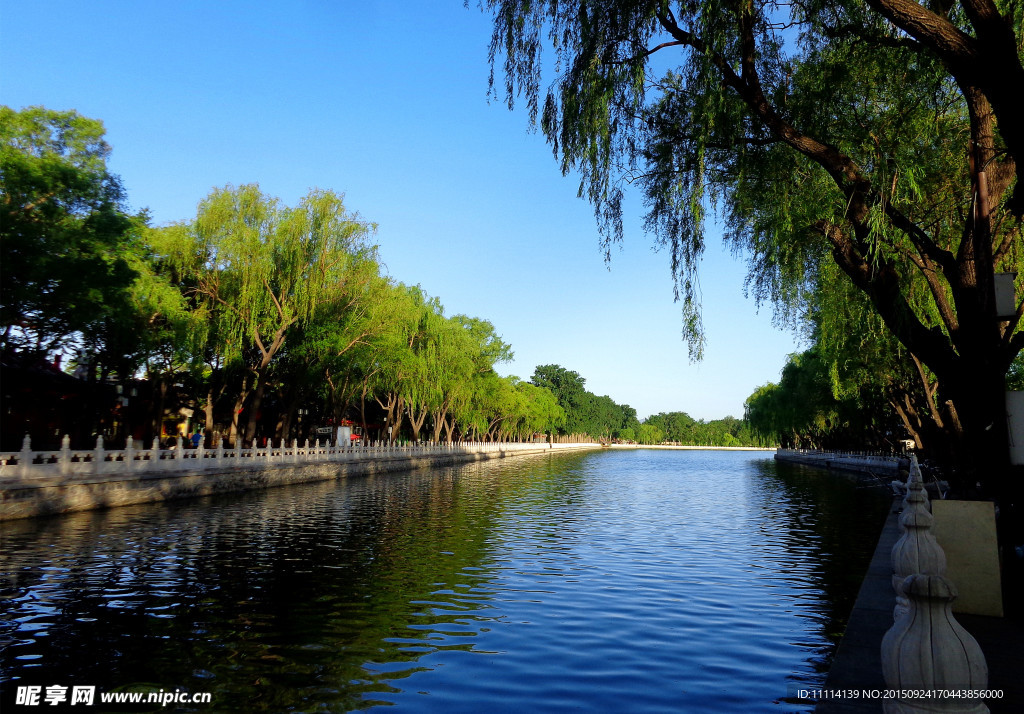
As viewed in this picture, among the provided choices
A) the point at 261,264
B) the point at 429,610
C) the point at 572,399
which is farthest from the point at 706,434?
the point at 429,610

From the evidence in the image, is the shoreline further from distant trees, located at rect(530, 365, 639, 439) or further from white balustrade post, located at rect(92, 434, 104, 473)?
→ white balustrade post, located at rect(92, 434, 104, 473)

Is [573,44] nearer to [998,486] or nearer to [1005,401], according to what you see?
[1005,401]

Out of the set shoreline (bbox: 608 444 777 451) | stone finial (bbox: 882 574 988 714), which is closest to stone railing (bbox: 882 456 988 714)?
stone finial (bbox: 882 574 988 714)

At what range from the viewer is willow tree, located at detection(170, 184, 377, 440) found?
103 feet

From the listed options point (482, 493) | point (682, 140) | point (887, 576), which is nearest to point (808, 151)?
Answer: point (682, 140)

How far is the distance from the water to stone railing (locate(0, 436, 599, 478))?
1.60 metres

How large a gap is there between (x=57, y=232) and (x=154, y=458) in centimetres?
760

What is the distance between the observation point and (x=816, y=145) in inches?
320

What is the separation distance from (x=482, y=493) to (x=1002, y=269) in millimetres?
19071

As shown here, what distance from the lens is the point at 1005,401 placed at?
7602 millimetres

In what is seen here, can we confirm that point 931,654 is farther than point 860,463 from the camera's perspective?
No

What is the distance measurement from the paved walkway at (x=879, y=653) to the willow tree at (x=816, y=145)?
7.22 ft

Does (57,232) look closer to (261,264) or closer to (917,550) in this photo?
(261,264)

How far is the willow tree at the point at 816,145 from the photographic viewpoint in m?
7.94
